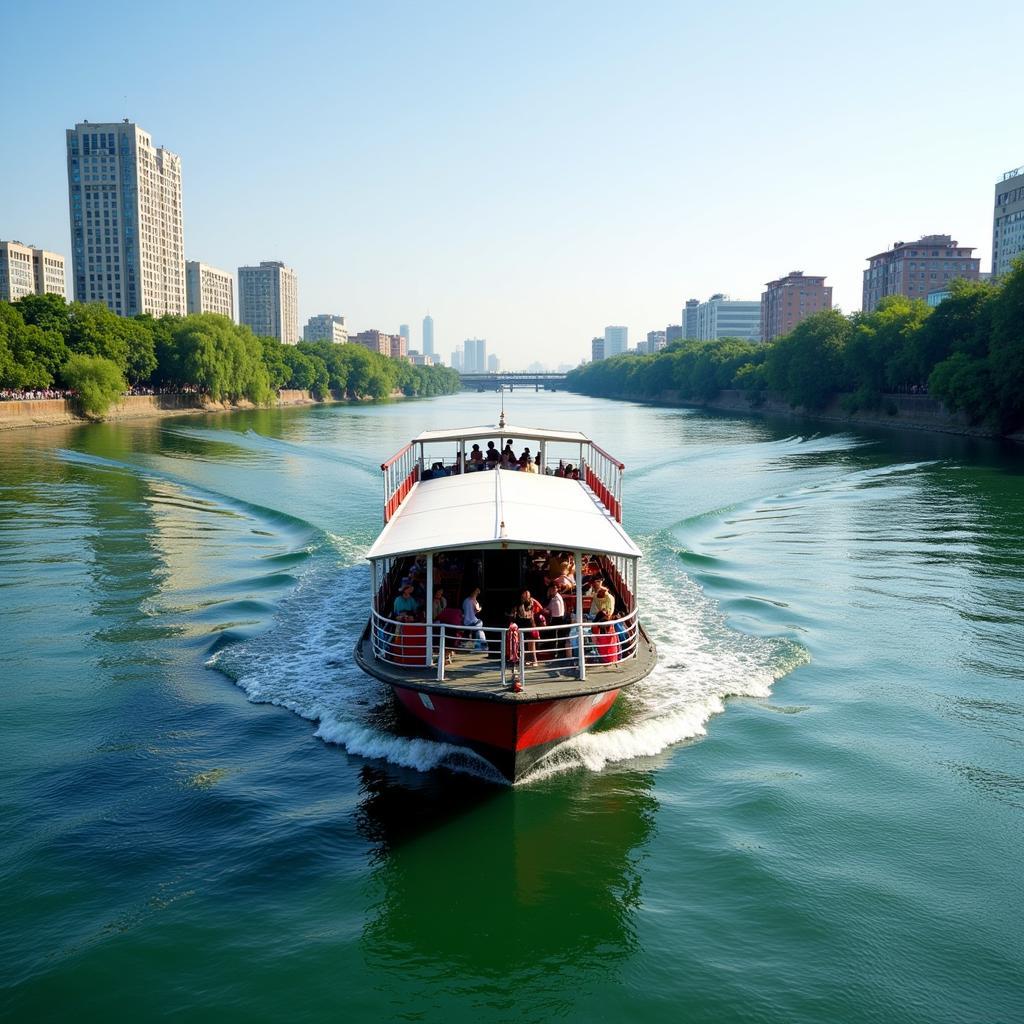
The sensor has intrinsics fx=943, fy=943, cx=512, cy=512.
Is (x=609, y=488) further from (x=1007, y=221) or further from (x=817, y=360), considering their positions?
(x=1007, y=221)

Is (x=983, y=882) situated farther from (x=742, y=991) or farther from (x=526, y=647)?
(x=526, y=647)

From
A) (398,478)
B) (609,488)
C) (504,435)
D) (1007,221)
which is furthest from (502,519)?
(1007,221)

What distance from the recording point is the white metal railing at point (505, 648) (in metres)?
13.4

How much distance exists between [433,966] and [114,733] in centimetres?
808

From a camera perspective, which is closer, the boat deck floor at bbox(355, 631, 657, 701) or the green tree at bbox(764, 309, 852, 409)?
the boat deck floor at bbox(355, 631, 657, 701)

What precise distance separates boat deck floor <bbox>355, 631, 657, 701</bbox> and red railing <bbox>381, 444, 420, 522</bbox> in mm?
5136

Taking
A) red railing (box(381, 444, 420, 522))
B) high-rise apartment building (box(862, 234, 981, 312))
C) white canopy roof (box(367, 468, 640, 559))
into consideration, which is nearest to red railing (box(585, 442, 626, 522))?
white canopy roof (box(367, 468, 640, 559))

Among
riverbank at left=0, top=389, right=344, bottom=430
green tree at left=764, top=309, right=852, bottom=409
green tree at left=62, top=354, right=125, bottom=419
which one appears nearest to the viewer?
riverbank at left=0, top=389, right=344, bottom=430

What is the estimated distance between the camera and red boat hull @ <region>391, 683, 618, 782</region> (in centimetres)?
1290

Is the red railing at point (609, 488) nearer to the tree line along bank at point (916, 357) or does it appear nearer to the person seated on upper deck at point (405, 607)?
the person seated on upper deck at point (405, 607)

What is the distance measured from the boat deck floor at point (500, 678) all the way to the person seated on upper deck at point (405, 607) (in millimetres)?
777

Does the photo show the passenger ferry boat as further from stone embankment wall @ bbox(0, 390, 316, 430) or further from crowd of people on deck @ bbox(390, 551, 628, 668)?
stone embankment wall @ bbox(0, 390, 316, 430)

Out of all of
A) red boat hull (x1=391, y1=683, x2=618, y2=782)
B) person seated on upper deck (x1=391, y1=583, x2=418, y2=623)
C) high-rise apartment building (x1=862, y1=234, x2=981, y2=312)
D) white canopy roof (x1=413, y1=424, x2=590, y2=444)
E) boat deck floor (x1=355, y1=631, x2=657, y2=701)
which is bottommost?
red boat hull (x1=391, y1=683, x2=618, y2=782)

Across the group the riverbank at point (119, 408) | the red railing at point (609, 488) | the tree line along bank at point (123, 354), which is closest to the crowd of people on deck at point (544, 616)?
the red railing at point (609, 488)
